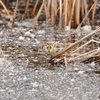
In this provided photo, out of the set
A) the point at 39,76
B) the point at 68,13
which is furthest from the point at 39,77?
the point at 68,13

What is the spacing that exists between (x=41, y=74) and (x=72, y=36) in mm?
2005

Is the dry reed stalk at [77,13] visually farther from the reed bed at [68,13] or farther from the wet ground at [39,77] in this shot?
the wet ground at [39,77]

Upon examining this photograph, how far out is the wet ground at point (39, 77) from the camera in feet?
8.31

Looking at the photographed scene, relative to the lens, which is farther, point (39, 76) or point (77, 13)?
point (77, 13)

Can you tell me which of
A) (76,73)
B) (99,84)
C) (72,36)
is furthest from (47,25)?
(99,84)

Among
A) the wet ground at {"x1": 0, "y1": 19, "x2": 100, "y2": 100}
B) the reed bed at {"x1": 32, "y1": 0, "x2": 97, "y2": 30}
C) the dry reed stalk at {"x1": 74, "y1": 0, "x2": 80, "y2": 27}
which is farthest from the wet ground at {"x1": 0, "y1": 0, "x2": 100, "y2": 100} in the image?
the dry reed stalk at {"x1": 74, "y1": 0, "x2": 80, "y2": 27}

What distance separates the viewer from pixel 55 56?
3.33m

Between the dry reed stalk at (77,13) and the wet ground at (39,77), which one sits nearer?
the wet ground at (39,77)

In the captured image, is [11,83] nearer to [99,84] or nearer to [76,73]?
[76,73]

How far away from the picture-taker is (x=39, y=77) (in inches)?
117

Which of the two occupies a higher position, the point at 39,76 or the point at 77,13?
the point at 77,13

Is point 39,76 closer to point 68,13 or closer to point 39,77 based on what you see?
point 39,77

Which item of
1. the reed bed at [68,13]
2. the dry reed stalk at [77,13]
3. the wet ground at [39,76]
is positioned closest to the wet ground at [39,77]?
the wet ground at [39,76]

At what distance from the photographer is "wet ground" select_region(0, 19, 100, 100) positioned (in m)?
2.53
